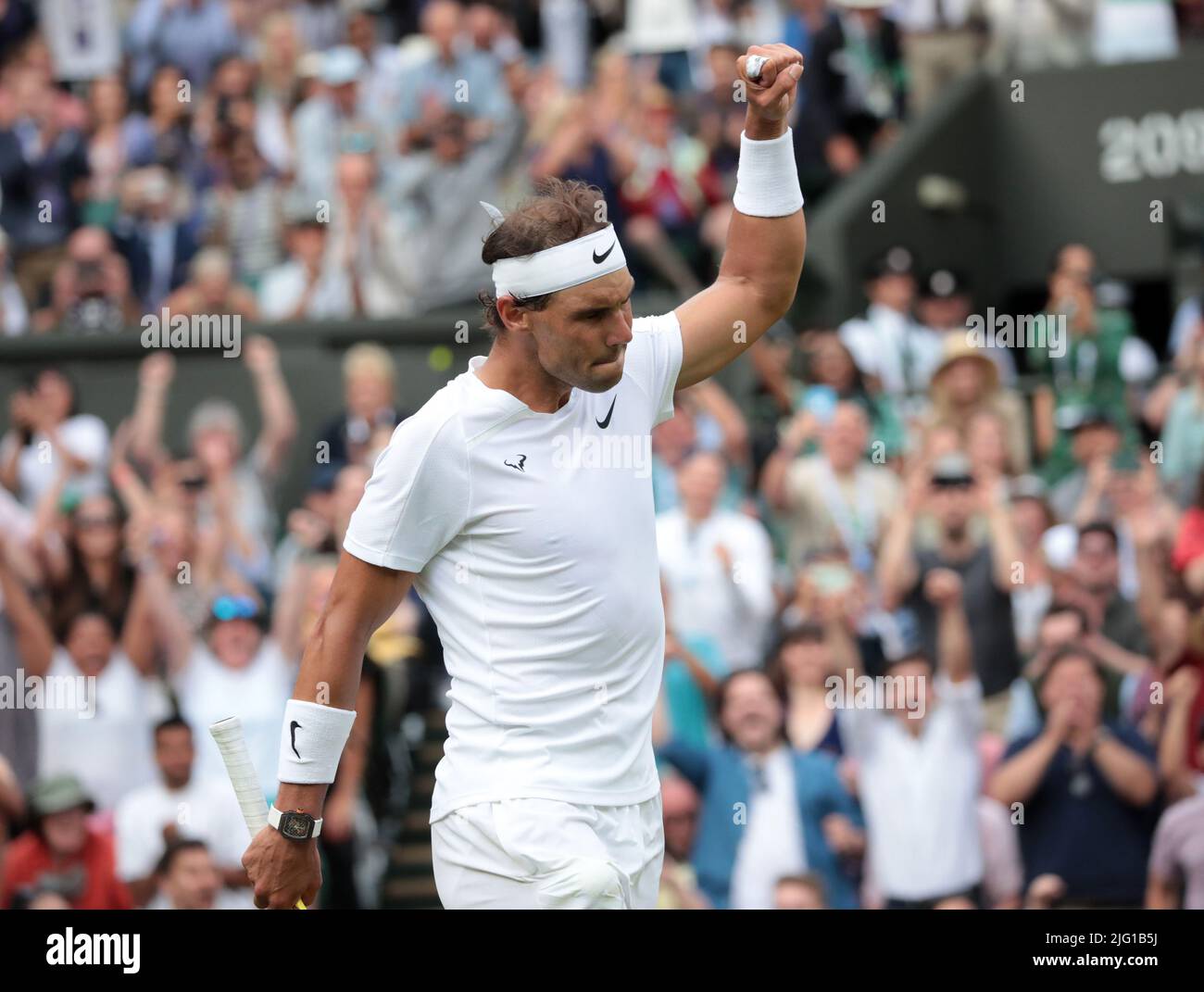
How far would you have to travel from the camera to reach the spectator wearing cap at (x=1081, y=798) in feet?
26.4

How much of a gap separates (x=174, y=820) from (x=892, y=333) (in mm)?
4430

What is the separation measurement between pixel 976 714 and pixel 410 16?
7.53 metres

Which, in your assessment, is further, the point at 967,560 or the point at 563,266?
the point at 967,560

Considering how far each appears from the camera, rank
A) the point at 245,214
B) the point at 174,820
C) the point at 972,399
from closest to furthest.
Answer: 1. the point at 174,820
2. the point at 972,399
3. the point at 245,214

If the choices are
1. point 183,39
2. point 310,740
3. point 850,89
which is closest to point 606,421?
point 310,740

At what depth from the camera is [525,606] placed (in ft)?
15.2

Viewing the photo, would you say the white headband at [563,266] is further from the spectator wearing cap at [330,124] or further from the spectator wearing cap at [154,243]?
the spectator wearing cap at [154,243]

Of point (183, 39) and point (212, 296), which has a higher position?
point (183, 39)

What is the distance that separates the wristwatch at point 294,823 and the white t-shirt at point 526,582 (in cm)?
29

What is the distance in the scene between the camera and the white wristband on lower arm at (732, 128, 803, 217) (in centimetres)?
498

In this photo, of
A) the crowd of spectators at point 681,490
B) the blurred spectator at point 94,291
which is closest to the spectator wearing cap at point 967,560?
the crowd of spectators at point 681,490

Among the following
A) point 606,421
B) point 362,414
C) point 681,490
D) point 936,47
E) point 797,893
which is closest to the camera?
point 606,421

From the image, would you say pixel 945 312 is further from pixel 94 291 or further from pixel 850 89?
pixel 94 291

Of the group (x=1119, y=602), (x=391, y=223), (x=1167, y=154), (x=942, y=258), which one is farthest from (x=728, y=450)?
(x=1167, y=154)
